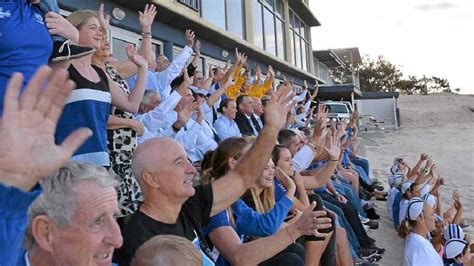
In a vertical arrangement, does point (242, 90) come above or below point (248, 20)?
below

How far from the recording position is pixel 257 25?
17.0 m

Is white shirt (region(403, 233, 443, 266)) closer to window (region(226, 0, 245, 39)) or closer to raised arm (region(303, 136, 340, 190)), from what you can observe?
raised arm (region(303, 136, 340, 190))

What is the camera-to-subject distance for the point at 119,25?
7.92 metres

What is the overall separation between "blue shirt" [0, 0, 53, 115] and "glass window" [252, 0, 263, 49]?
14.1m

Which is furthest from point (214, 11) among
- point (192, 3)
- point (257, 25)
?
point (257, 25)

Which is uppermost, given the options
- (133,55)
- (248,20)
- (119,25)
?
(248,20)

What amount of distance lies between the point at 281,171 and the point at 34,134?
9.98 ft

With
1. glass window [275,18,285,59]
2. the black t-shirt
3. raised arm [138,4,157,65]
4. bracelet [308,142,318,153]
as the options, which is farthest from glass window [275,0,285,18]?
the black t-shirt

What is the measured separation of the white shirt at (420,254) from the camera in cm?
469

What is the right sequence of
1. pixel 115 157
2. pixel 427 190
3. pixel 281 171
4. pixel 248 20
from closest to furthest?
1. pixel 115 157
2. pixel 281 171
3. pixel 427 190
4. pixel 248 20

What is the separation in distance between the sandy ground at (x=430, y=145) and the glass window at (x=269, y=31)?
197 inches

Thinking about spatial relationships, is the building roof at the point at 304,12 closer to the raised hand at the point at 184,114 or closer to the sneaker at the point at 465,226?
the sneaker at the point at 465,226

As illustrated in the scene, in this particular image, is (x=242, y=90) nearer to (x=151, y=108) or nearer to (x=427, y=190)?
(x=427, y=190)

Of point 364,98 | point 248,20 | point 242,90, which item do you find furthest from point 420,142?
point 242,90
